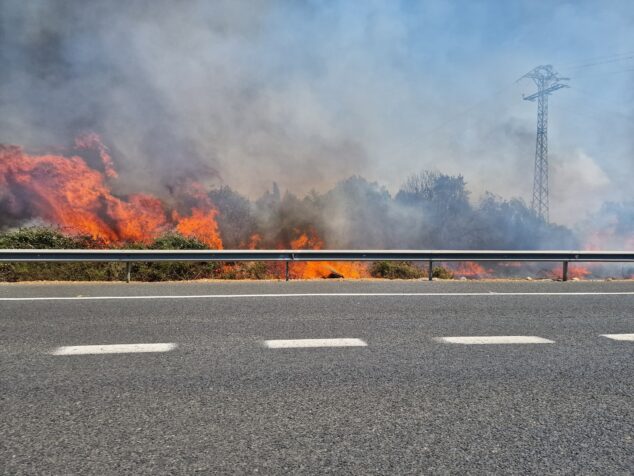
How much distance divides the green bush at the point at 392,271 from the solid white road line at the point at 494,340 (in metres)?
10.6

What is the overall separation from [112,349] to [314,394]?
2.43 m

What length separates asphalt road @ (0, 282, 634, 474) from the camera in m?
3.15

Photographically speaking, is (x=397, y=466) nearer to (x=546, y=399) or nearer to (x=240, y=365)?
(x=546, y=399)

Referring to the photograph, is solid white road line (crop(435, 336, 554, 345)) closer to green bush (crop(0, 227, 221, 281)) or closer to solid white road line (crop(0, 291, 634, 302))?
solid white road line (crop(0, 291, 634, 302))

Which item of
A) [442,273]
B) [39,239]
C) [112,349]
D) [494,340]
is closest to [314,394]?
[112,349]

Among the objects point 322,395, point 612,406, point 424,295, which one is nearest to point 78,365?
point 322,395

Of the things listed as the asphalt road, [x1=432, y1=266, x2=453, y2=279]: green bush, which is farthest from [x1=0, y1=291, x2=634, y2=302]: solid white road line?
[x1=432, y1=266, x2=453, y2=279]: green bush

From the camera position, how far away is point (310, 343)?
589 centimetres

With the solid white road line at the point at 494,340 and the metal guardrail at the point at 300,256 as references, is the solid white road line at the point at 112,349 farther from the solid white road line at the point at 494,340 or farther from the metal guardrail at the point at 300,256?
the metal guardrail at the point at 300,256

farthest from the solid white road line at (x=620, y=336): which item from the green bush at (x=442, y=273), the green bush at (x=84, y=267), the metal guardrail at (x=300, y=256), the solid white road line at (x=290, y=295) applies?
the green bush at (x=84, y=267)

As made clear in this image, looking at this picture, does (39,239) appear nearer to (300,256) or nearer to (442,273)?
(300,256)

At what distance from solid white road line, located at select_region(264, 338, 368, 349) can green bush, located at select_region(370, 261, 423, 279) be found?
11000 mm

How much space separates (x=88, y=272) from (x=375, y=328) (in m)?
9.64

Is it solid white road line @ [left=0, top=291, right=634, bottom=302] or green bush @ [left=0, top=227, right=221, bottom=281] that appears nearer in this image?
solid white road line @ [left=0, top=291, right=634, bottom=302]
